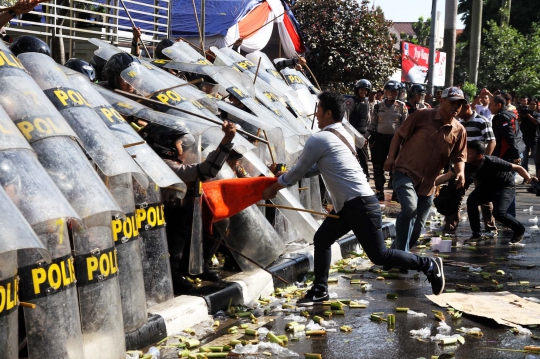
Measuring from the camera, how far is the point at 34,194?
4.30m

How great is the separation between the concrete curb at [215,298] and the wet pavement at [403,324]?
24cm

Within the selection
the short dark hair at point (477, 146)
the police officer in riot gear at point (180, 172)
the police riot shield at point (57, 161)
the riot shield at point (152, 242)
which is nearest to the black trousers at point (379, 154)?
the short dark hair at point (477, 146)

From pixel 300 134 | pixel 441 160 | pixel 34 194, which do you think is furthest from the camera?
pixel 300 134

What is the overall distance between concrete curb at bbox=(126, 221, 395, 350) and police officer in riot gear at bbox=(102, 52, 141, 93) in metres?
1.96

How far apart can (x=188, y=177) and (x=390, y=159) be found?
8.74 feet

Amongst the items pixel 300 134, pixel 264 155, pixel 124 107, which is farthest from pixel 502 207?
pixel 124 107

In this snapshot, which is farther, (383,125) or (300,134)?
(383,125)

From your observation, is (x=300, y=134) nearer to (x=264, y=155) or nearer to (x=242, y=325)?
(x=264, y=155)

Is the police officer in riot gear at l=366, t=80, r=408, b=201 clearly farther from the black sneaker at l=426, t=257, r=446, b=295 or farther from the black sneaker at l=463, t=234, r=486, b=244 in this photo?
the black sneaker at l=426, t=257, r=446, b=295

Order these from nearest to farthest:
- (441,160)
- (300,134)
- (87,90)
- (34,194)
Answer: (34,194) < (87,90) < (441,160) < (300,134)

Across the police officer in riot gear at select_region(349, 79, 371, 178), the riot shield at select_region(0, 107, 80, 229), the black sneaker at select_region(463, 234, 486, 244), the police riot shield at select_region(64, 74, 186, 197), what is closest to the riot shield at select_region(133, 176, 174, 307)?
the police riot shield at select_region(64, 74, 186, 197)

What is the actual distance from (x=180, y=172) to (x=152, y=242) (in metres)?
→ 0.72

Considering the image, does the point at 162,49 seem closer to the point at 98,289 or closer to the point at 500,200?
the point at 500,200

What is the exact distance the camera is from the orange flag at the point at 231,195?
692 cm
